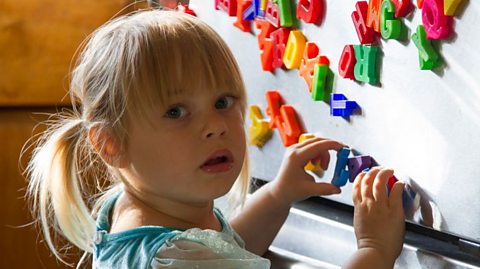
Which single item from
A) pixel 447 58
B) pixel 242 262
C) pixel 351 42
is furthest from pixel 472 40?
pixel 242 262

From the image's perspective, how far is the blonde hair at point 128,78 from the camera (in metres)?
0.79

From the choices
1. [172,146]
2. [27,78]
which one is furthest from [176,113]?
[27,78]

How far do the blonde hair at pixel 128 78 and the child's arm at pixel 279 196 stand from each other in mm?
103

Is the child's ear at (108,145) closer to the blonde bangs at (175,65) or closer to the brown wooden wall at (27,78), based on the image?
the blonde bangs at (175,65)

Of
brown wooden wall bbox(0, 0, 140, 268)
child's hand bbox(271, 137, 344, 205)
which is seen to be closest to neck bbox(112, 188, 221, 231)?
child's hand bbox(271, 137, 344, 205)

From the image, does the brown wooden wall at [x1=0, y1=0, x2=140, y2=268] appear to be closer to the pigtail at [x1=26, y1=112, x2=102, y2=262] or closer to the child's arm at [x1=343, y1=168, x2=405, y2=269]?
the pigtail at [x1=26, y1=112, x2=102, y2=262]

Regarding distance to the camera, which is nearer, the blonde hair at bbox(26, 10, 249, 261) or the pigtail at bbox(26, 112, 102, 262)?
the blonde hair at bbox(26, 10, 249, 261)

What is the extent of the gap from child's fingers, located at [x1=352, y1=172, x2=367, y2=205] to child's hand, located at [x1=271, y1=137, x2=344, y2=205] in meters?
0.06

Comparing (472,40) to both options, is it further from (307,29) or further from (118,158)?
(118,158)

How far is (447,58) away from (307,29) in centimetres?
23

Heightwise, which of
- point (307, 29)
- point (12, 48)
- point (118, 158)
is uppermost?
point (307, 29)

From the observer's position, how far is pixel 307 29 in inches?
36.0

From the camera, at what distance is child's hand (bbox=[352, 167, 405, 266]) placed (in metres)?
0.77

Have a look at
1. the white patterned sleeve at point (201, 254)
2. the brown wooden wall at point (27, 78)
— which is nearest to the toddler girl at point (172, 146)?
the white patterned sleeve at point (201, 254)
